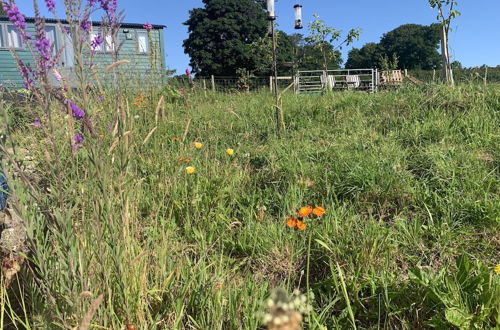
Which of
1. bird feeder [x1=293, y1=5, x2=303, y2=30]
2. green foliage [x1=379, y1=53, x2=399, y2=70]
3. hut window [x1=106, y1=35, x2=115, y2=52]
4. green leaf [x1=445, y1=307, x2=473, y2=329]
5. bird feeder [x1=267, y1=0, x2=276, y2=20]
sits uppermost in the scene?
bird feeder [x1=293, y1=5, x2=303, y2=30]

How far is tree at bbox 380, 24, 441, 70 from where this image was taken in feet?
190

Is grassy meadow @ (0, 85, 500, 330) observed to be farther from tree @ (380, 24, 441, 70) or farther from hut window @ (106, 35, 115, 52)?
tree @ (380, 24, 441, 70)

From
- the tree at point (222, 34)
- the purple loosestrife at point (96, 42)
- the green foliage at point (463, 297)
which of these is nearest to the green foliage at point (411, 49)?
the tree at point (222, 34)

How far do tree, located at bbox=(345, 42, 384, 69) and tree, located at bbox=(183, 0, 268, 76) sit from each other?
28156mm

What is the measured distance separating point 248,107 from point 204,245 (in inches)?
135

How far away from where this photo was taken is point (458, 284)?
128 cm

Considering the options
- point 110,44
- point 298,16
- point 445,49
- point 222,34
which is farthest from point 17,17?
point 222,34

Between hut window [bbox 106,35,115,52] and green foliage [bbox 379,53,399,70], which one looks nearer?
hut window [bbox 106,35,115,52]

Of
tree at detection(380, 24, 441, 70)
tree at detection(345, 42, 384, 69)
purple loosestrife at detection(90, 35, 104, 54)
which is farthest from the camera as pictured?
tree at detection(345, 42, 384, 69)

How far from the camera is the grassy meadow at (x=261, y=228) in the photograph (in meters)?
1.10

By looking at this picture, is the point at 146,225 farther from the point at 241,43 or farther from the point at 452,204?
the point at 241,43

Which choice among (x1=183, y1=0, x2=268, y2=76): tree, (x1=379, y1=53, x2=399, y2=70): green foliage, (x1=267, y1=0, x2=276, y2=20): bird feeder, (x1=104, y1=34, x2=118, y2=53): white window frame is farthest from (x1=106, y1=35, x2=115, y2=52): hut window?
(x1=183, y1=0, x2=268, y2=76): tree

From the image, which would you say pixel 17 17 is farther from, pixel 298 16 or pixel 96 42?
pixel 298 16

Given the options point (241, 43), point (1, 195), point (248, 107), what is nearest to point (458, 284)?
point (1, 195)
